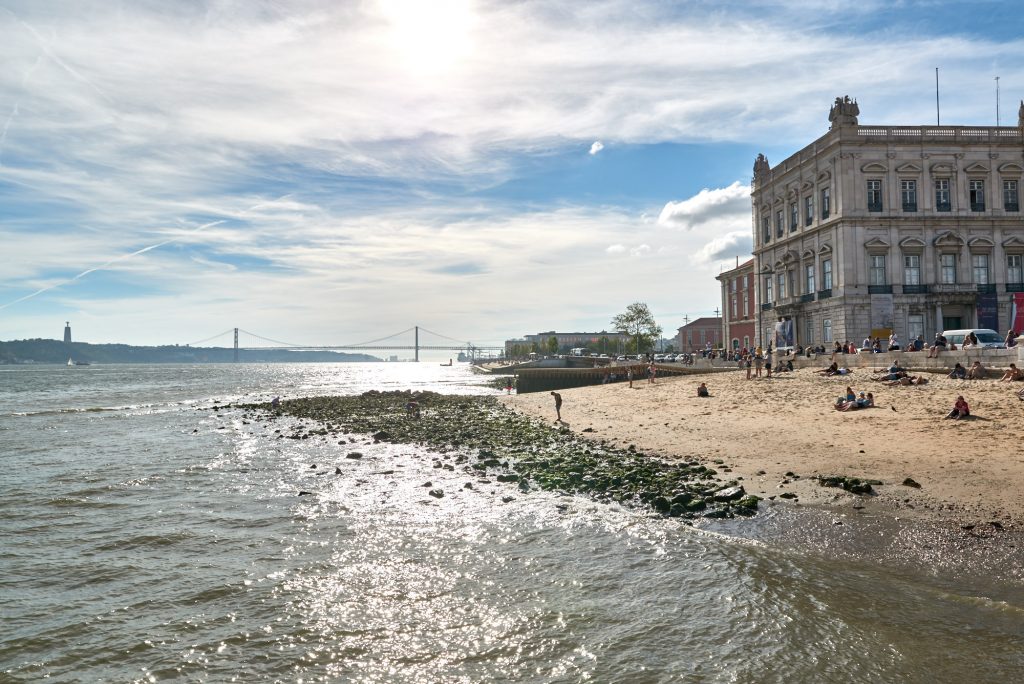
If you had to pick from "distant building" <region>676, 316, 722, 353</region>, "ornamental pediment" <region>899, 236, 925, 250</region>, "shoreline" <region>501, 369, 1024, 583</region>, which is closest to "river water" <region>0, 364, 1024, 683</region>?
"shoreline" <region>501, 369, 1024, 583</region>

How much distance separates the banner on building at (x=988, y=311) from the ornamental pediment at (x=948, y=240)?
15.1ft

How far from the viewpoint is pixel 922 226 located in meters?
54.0

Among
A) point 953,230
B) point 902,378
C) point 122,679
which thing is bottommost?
point 122,679

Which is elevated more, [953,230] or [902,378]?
[953,230]

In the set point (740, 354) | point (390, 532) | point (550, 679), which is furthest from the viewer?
point (740, 354)

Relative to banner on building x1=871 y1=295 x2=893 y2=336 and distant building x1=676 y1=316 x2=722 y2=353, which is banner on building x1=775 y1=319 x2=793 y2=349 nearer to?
banner on building x1=871 y1=295 x2=893 y2=336

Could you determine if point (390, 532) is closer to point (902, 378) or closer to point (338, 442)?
point (338, 442)

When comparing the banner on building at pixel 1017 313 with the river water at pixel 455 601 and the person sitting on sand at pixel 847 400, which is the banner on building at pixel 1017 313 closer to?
the person sitting on sand at pixel 847 400

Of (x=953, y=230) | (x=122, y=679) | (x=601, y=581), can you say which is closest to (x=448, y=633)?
(x=601, y=581)

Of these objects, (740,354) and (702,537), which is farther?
(740,354)

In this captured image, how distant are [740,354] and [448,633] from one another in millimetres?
49339

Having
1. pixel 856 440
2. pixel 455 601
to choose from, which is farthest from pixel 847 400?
pixel 455 601

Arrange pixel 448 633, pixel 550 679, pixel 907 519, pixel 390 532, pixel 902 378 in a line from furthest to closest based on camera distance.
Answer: pixel 902 378, pixel 390 532, pixel 907 519, pixel 448 633, pixel 550 679

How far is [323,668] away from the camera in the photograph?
8.09m
